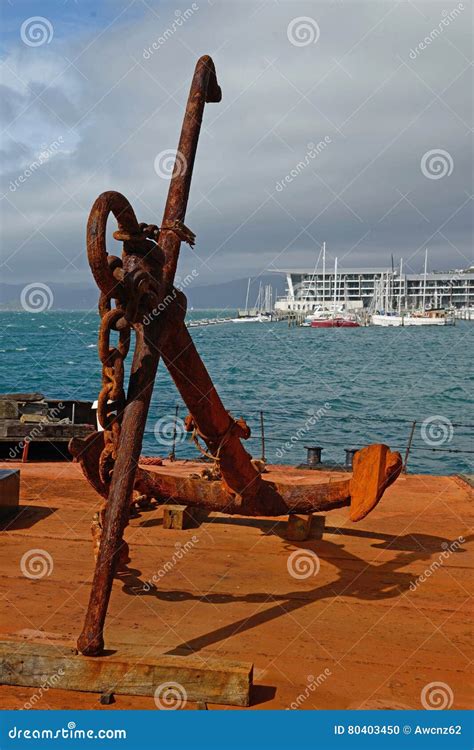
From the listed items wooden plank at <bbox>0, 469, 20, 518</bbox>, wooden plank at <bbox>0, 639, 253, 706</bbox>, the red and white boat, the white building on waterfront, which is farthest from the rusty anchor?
the white building on waterfront

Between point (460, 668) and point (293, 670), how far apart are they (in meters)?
1.03

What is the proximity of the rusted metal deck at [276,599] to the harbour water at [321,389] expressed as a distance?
4.28 m

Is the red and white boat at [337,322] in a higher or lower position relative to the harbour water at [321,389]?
higher

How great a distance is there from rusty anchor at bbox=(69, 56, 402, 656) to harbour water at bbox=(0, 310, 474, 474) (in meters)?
5.42

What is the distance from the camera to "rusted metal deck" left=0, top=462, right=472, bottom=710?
470 cm

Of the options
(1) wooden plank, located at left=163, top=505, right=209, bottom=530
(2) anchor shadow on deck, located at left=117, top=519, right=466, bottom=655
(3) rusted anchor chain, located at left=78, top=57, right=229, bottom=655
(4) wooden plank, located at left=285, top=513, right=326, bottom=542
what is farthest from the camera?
(1) wooden plank, located at left=163, top=505, right=209, bottom=530

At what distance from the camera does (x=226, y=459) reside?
20.4ft

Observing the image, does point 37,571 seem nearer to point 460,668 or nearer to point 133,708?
point 133,708

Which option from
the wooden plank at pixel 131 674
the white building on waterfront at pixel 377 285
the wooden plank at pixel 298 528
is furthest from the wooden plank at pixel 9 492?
the white building on waterfront at pixel 377 285

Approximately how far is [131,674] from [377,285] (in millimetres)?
133651

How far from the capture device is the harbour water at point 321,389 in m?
25.8

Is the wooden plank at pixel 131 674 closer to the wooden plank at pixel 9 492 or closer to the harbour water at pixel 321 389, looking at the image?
the wooden plank at pixel 9 492

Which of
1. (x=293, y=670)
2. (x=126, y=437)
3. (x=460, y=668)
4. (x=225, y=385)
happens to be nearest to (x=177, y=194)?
(x=126, y=437)

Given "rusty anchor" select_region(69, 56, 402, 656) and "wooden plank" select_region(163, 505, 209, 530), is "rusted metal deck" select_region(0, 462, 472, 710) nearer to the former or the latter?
"wooden plank" select_region(163, 505, 209, 530)
